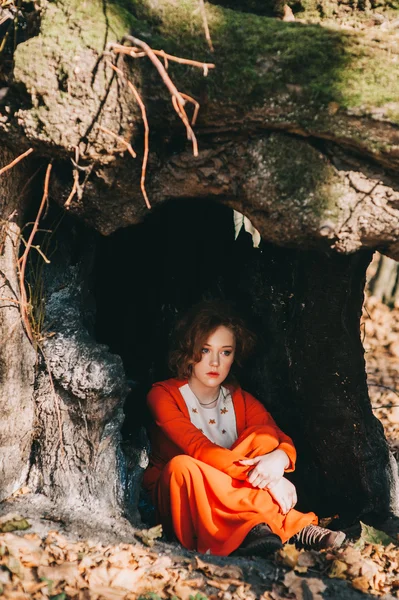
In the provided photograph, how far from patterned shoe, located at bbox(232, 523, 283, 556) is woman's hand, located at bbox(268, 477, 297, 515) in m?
0.20

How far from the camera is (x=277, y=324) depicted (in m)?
4.54

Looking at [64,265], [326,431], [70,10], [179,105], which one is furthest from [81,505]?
[70,10]

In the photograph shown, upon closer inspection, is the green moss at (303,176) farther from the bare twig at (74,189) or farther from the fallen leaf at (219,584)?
the fallen leaf at (219,584)

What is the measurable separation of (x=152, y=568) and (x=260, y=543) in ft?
2.11

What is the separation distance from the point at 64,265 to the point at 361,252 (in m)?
1.77

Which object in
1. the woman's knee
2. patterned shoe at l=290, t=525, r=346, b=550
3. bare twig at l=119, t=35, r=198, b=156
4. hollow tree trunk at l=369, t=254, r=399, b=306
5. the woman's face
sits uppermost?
hollow tree trunk at l=369, t=254, r=399, b=306

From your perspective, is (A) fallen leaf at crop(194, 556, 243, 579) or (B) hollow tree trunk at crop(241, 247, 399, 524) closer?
(A) fallen leaf at crop(194, 556, 243, 579)

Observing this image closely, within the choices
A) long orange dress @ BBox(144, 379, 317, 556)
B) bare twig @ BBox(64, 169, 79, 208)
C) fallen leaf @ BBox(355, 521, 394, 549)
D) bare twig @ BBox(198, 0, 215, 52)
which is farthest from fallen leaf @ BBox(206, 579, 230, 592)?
bare twig @ BBox(198, 0, 215, 52)

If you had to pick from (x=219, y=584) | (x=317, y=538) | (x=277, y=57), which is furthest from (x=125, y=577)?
(x=277, y=57)

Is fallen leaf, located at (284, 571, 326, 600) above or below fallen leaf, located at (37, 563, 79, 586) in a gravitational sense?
above

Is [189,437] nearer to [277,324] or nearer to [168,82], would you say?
[277,324]

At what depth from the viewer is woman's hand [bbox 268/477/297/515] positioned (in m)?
3.82

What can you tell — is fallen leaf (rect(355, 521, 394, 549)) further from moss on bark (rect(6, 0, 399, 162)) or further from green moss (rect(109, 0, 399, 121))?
green moss (rect(109, 0, 399, 121))

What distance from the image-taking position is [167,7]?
3.00 metres
